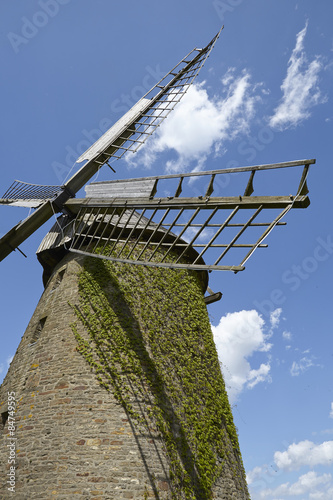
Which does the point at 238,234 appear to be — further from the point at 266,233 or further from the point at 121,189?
the point at 121,189

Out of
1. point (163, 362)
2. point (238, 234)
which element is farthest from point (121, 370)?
point (238, 234)

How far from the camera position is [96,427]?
6422 mm

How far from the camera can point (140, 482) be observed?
6.00 meters

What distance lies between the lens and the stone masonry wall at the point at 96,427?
604 centimetres

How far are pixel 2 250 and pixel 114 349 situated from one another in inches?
162

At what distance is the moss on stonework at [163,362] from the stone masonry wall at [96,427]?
2cm

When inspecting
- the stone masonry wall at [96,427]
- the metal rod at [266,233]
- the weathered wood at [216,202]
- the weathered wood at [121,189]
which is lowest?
the stone masonry wall at [96,427]

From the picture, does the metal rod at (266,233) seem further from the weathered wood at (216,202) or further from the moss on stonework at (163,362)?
the moss on stonework at (163,362)

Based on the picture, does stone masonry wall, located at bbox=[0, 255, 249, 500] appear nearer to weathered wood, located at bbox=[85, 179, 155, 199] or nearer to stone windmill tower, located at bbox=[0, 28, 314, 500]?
stone windmill tower, located at bbox=[0, 28, 314, 500]

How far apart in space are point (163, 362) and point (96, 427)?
180cm

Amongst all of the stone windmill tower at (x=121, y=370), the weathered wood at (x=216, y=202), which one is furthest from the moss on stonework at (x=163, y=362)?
the weathered wood at (x=216, y=202)

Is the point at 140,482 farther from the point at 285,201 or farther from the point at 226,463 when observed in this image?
the point at 285,201

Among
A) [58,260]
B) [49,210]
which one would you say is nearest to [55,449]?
[58,260]

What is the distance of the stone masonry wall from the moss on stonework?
23 mm
